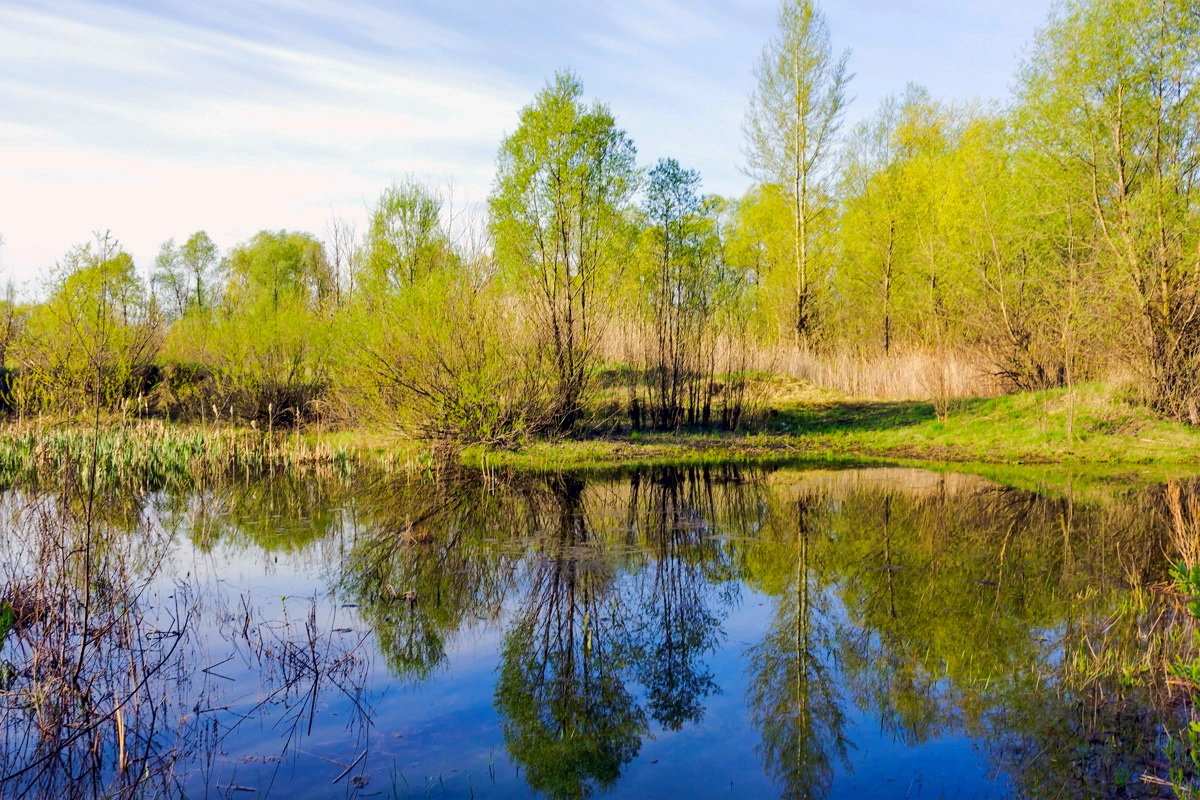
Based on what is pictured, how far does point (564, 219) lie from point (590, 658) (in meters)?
11.2

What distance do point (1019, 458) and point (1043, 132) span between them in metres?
6.77

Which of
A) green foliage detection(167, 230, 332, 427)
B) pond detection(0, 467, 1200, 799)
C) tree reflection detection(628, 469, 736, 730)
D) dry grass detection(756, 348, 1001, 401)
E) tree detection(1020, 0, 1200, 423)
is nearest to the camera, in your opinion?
pond detection(0, 467, 1200, 799)

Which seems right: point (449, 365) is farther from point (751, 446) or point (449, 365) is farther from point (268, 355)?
point (268, 355)

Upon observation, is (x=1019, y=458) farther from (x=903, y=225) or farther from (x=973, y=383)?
(x=903, y=225)

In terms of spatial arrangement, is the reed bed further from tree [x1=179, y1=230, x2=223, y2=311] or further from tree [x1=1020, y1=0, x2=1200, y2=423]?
tree [x1=179, y1=230, x2=223, y2=311]

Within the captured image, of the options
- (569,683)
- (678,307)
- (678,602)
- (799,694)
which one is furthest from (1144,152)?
(569,683)

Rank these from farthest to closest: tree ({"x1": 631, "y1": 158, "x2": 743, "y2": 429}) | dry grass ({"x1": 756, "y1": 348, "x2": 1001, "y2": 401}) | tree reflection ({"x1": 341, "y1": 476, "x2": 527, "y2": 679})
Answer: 1. dry grass ({"x1": 756, "y1": 348, "x2": 1001, "y2": 401})
2. tree ({"x1": 631, "y1": 158, "x2": 743, "y2": 429})
3. tree reflection ({"x1": 341, "y1": 476, "x2": 527, "y2": 679})

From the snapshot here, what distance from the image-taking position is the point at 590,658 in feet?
18.5

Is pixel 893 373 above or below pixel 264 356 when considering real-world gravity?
below

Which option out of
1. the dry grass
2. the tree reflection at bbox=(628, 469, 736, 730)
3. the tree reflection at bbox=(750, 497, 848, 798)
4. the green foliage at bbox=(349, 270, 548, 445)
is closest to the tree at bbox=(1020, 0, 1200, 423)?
the dry grass

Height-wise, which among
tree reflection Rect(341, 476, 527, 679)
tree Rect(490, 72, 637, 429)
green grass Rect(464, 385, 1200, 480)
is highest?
tree Rect(490, 72, 637, 429)

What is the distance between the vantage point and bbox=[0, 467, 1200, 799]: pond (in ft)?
13.7

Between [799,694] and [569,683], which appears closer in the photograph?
[799,694]

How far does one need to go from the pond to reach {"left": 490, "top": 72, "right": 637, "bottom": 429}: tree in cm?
620
